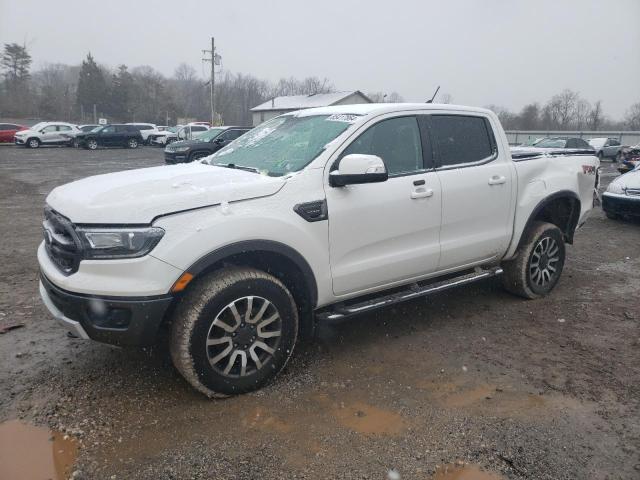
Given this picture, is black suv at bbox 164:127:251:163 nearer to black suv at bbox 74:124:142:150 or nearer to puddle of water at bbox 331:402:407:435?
black suv at bbox 74:124:142:150

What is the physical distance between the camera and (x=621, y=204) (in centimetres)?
938

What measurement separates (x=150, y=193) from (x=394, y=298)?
6.31ft

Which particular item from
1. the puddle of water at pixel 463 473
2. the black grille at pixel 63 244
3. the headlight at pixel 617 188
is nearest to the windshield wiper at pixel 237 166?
the black grille at pixel 63 244

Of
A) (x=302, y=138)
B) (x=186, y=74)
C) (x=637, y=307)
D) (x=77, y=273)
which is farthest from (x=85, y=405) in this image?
(x=186, y=74)

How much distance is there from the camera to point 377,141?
3.77 m

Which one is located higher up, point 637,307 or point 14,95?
point 14,95

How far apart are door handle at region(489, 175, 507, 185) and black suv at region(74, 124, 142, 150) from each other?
99.7 ft

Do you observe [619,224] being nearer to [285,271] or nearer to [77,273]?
[285,271]

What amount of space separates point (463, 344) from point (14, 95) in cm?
5396

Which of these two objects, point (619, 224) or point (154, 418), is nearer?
point (154, 418)

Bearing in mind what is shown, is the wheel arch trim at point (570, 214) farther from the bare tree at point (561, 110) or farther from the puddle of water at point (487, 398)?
the bare tree at point (561, 110)

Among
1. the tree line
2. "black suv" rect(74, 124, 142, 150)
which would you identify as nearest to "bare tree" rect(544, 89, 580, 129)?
the tree line

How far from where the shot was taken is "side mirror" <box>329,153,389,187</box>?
3.23 m

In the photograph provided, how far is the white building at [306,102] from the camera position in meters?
50.8
